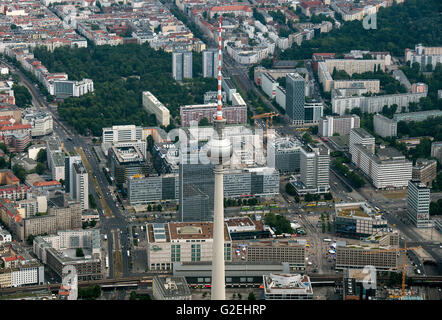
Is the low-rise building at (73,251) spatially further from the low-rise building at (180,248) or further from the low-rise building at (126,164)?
the low-rise building at (126,164)

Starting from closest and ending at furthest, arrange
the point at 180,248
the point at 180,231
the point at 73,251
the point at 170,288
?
1. the point at 170,288
2. the point at 180,248
3. the point at 180,231
4. the point at 73,251

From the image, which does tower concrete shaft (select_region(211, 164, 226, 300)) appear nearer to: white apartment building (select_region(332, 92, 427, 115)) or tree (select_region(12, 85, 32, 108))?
white apartment building (select_region(332, 92, 427, 115))

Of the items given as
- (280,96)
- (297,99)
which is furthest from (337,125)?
(280,96)

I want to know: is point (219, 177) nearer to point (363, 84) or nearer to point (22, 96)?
point (22, 96)

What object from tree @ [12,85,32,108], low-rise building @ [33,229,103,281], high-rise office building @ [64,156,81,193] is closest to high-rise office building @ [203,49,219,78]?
tree @ [12,85,32,108]
